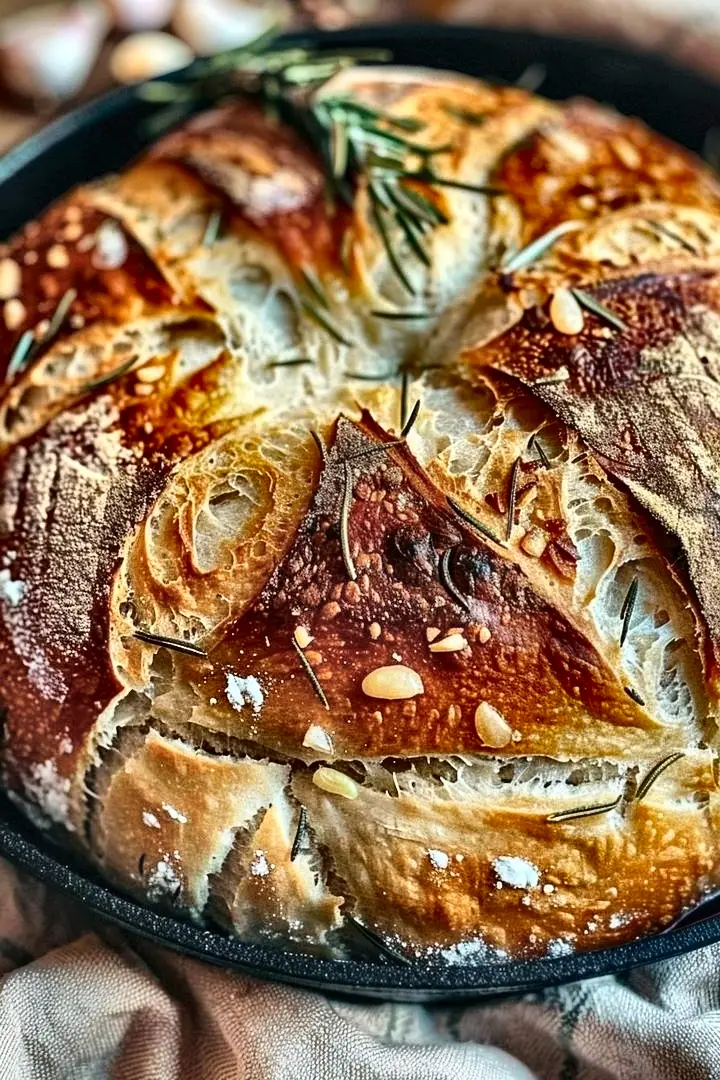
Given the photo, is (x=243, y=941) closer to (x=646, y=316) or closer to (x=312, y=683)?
(x=312, y=683)

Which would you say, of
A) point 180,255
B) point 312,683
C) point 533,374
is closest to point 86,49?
point 180,255

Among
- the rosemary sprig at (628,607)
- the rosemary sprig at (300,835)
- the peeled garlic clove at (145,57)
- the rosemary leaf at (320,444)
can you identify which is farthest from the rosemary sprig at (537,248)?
the peeled garlic clove at (145,57)

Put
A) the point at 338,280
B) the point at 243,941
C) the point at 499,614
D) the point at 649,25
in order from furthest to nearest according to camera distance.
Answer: the point at 649,25
the point at 338,280
the point at 243,941
the point at 499,614

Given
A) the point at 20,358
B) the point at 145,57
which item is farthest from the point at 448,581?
the point at 145,57

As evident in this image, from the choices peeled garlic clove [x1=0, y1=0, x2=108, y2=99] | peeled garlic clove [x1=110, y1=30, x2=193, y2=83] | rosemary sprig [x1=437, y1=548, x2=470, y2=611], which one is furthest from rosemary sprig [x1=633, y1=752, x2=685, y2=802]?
peeled garlic clove [x1=0, y1=0, x2=108, y2=99]

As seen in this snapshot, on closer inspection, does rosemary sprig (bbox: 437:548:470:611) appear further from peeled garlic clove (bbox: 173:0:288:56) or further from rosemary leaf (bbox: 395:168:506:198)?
peeled garlic clove (bbox: 173:0:288:56)

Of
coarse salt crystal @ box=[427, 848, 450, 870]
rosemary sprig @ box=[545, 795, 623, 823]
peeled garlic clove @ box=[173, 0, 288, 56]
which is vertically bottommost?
coarse salt crystal @ box=[427, 848, 450, 870]

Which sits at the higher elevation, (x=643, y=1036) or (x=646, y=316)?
(x=646, y=316)
